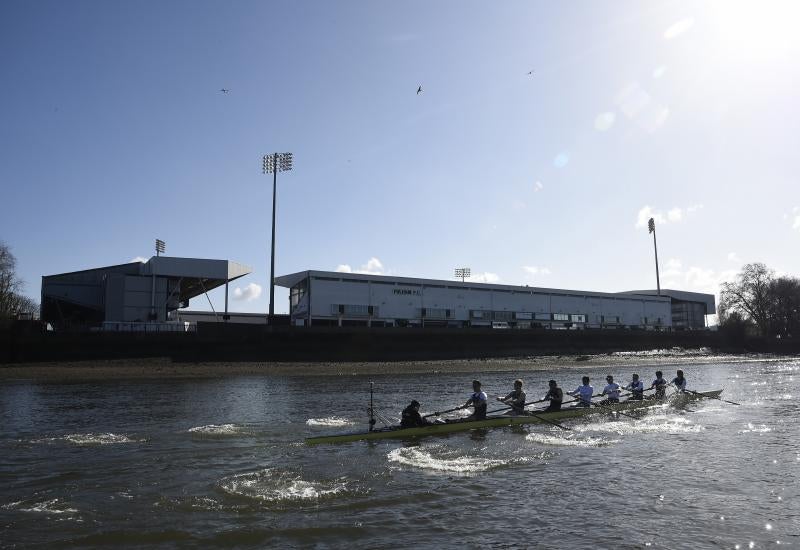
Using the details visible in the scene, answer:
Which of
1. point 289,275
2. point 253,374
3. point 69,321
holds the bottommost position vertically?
point 253,374

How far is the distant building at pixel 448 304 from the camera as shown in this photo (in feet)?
215

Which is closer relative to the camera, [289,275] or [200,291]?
[289,275]

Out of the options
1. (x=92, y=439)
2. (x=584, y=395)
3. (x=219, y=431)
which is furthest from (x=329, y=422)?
(x=584, y=395)

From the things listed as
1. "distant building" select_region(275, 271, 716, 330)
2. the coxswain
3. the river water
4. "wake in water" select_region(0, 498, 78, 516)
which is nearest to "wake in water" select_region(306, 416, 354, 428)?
the river water

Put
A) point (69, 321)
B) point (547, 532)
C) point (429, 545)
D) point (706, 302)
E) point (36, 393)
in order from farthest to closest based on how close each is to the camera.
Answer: point (706, 302), point (69, 321), point (36, 393), point (547, 532), point (429, 545)

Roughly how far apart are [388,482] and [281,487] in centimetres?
240

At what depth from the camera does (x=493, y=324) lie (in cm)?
7725

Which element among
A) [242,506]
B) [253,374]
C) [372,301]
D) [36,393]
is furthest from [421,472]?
[372,301]

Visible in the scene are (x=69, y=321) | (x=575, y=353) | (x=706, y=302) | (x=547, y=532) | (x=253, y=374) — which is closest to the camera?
(x=547, y=532)

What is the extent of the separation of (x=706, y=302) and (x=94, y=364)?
108594 millimetres

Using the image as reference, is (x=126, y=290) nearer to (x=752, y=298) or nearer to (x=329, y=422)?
(x=329, y=422)

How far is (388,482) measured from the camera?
506 inches

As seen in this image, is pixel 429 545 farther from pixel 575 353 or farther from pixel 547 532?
pixel 575 353

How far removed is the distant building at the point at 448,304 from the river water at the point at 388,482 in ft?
136
